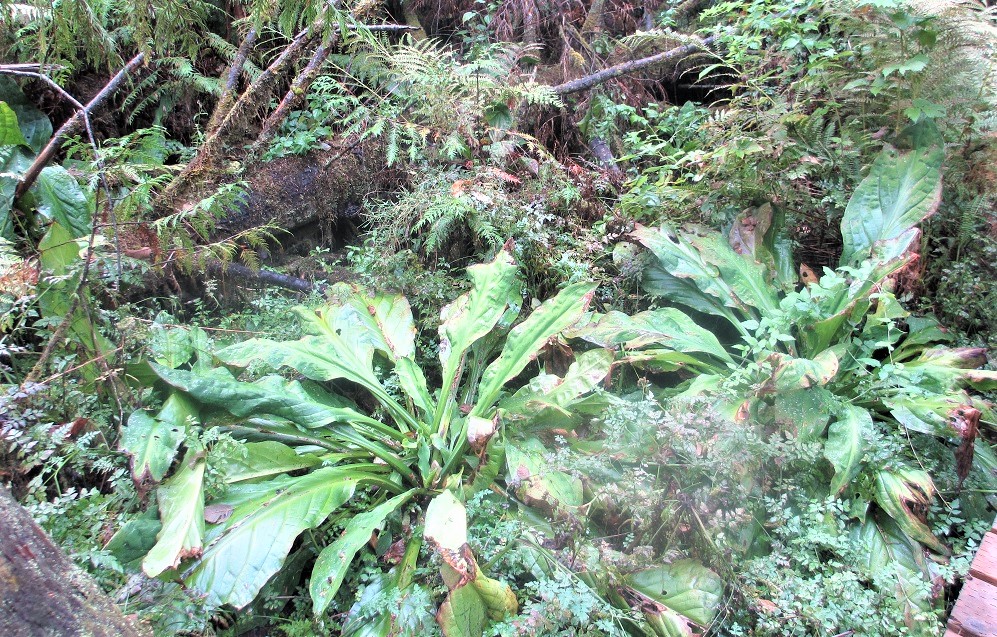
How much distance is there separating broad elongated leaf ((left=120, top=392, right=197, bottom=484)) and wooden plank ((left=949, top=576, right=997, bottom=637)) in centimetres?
259

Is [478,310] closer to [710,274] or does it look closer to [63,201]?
[710,274]

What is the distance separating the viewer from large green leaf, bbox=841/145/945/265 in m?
2.62

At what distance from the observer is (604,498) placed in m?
1.98

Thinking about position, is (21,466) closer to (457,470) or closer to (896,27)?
(457,470)

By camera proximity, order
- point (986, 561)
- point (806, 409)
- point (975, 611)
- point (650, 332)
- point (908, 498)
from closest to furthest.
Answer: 1. point (975, 611)
2. point (986, 561)
3. point (908, 498)
4. point (806, 409)
5. point (650, 332)

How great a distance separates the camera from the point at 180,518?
1.88 meters

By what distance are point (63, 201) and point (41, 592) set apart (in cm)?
234

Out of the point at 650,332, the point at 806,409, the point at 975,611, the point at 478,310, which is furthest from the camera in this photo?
the point at 478,310

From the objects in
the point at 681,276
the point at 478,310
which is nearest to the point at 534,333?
the point at 478,310

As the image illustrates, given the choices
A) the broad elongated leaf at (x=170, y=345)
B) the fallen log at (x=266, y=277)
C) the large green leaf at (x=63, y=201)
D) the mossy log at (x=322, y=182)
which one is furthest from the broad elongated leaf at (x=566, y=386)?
the large green leaf at (x=63, y=201)

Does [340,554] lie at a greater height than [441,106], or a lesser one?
lesser

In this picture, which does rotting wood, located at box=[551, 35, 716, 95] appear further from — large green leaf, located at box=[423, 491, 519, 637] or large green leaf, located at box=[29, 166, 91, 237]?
large green leaf, located at box=[423, 491, 519, 637]

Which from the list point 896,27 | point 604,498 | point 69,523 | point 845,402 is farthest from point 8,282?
point 896,27

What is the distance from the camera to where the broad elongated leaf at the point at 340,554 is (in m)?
1.87
